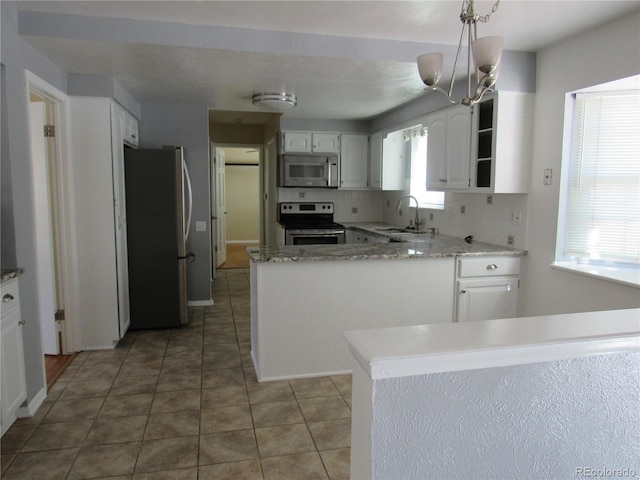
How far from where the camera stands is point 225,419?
8.43 feet

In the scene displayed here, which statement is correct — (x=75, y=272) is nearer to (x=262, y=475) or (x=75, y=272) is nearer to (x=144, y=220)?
(x=144, y=220)

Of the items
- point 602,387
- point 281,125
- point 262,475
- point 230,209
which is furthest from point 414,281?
point 230,209

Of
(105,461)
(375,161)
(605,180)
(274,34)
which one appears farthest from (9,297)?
(375,161)

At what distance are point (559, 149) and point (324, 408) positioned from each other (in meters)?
2.30

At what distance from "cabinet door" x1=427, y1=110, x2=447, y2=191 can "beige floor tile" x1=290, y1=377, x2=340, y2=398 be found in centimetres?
200

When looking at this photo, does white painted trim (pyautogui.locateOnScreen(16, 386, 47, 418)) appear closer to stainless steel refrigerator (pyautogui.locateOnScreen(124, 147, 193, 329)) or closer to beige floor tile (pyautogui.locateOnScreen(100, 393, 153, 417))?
beige floor tile (pyautogui.locateOnScreen(100, 393, 153, 417))

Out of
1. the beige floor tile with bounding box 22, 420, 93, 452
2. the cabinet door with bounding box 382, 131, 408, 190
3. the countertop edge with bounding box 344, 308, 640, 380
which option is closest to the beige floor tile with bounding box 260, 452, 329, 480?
the beige floor tile with bounding box 22, 420, 93, 452

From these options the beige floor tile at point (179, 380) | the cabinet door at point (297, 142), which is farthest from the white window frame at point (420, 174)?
the beige floor tile at point (179, 380)

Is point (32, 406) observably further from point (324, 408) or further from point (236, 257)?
point (236, 257)

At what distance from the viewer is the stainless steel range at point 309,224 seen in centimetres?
546

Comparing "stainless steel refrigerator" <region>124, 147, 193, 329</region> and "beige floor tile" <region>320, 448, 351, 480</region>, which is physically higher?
"stainless steel refrigerator" <region>124, 147, 193, 329</region>

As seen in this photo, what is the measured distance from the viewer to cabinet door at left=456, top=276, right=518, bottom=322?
3.31 m

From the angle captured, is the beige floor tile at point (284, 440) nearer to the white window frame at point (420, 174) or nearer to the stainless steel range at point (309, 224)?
the white window frame at point (420, 174)

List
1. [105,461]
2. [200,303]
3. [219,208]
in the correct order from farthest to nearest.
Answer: [219,208], [200,303], [105,461]
